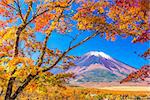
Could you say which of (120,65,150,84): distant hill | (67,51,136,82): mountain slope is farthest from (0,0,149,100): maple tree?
(67,51,136,82): mountain slope

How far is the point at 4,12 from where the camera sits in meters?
7.34

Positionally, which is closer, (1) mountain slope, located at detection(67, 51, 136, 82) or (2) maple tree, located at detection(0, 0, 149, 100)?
(2) maple tree, located at detection(0, 0, 149, 100)

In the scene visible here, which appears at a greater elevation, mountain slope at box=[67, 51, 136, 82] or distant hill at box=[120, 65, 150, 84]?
mountain slope at box=[67, 51, 136, 82]

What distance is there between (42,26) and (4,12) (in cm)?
75

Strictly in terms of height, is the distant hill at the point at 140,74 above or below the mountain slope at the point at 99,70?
below

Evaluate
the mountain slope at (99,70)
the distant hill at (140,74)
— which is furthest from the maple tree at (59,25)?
the mountain slope at (99,70)

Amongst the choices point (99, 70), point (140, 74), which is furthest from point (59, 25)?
point (99, 70)

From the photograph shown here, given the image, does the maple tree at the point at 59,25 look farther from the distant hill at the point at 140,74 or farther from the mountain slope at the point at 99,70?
the mountain slope at the point at 99,70

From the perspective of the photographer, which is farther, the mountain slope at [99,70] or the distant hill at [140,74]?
the mountain slope at [99,70]

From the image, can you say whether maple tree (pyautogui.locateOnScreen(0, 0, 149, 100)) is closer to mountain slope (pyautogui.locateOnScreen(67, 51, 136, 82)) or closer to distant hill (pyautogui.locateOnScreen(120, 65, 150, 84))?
distant hill (pyautogui.locateOnScreen(120, 65, 150, 84))

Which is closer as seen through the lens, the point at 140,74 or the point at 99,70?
the point at 140,74

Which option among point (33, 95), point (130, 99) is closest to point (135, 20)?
point (33, 95)

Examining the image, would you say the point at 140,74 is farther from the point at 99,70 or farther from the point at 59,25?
the point at 99,70

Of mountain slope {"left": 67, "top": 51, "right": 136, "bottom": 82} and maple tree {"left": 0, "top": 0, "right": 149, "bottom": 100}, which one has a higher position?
mountain slope {"left": 67, "top": 51, "right": 136, "bottom": 82}
